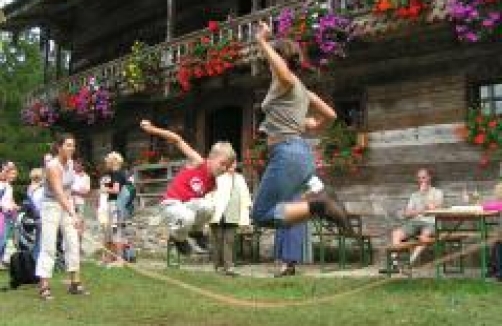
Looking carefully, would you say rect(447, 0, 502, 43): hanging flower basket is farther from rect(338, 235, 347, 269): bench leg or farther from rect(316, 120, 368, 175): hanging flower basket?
rect(338, 235, 347, 269): bench leg

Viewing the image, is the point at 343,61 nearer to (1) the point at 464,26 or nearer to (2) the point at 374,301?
(1) the point at 464,26

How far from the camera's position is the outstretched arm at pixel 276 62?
694 cm

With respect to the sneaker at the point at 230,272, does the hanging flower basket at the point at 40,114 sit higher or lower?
higher

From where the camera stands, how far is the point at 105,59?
27516 mm

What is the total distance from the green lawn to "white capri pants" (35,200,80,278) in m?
0.40

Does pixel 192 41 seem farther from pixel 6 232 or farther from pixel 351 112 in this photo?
pixel 6 232

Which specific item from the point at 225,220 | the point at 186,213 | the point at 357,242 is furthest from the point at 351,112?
the point at 186,213

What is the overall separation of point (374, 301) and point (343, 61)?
26.6 feet

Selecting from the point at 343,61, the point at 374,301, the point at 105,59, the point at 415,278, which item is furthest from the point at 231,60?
the point at 105,59

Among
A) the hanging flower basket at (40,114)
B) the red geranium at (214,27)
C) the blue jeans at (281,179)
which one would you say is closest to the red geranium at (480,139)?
the red geranium at (214,27)

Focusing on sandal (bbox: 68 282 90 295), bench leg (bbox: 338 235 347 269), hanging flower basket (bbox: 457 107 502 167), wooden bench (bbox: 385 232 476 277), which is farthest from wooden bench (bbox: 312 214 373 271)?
sandal (bbox: 68 282 90 295)

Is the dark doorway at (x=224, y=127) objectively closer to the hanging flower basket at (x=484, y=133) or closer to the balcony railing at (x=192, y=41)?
the balcony railing at (x=192, y=41)

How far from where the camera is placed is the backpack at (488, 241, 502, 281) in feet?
37.5

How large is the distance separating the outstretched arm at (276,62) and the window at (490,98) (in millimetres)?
8516
